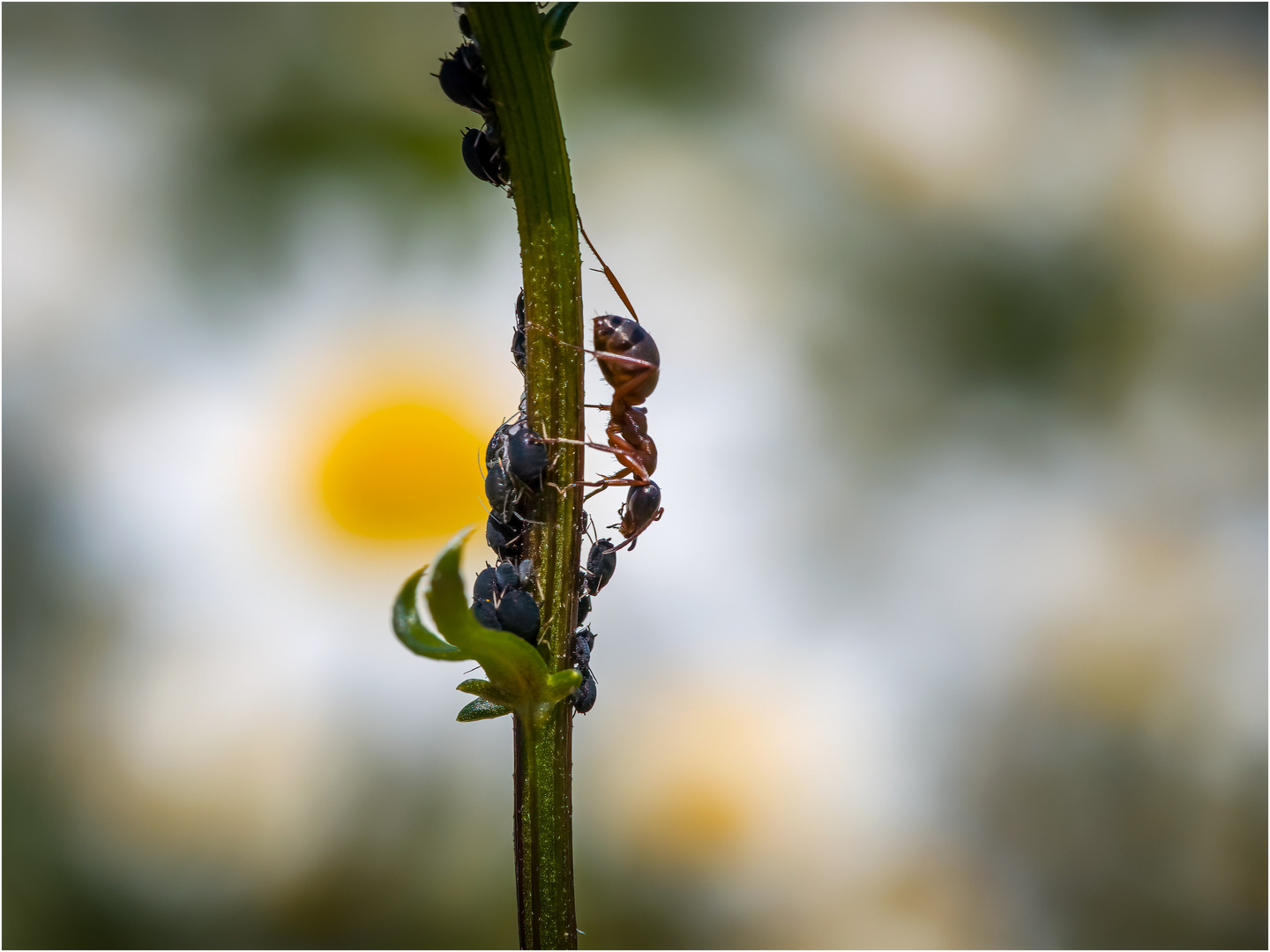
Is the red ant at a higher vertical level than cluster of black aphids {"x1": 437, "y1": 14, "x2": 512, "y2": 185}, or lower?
lower

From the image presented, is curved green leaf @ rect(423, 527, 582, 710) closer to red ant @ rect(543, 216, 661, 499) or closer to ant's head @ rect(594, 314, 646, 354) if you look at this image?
red ant @ rect(543, 216, 661, 499)

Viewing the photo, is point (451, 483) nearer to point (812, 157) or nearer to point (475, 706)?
point (812, 157)

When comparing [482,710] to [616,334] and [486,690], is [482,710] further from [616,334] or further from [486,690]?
[616,334]

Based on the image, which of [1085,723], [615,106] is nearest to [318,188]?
[615,106]

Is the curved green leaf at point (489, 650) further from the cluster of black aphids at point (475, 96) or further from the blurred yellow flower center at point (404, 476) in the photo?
the blurred yellow flower center at point (404, 476)

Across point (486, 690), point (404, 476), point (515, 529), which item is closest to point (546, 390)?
point (515, 529)

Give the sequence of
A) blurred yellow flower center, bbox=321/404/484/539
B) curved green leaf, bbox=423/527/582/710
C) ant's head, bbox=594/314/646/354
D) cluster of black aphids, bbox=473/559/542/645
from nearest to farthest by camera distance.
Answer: curved green leaf, bbox=423/527/582/710, cluster of black aphids, bbox=473/559/542/645, ant's head, bbox=594/314/646/354, blurred yellow flower center, bbox=321/404/484/539

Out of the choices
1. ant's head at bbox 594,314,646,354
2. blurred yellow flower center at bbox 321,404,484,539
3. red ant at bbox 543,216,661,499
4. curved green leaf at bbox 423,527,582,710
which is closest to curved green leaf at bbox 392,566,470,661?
curved green leaf at bbox 423,527,582,710

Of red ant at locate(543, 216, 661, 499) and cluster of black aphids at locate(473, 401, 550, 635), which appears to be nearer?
cluster of black aphids at locate(473, 401, 550, 635)
